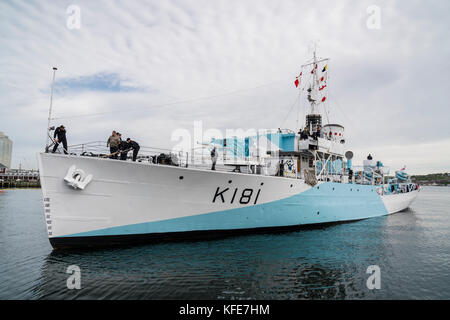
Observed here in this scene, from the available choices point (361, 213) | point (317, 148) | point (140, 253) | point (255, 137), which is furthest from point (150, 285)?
point (361, 213)

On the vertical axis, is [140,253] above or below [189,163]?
below

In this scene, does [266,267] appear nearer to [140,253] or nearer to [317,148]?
[140,253]

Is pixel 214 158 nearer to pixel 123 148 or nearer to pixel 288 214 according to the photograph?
pixel 123 148

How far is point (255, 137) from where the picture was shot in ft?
50.0

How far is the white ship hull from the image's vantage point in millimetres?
9297

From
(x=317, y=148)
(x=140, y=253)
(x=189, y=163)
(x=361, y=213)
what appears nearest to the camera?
(x=140, y=253)

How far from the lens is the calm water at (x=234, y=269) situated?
6.82m

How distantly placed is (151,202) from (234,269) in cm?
409

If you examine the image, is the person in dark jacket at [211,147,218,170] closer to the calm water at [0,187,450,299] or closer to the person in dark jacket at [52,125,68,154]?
the calm water at [0,187,450,299]

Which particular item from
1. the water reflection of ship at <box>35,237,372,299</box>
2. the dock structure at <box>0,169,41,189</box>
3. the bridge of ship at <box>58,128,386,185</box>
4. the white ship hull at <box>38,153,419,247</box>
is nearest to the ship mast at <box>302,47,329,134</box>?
the bridge of ship at <box>58,128,386,185</box>

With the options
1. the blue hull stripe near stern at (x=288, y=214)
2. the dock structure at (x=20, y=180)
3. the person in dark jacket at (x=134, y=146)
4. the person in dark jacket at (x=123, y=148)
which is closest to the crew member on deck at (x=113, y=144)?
the person in dark jacket at (x=123, y=148)

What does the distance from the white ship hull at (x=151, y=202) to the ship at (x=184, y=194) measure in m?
0.03

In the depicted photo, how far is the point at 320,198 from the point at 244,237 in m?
5.67

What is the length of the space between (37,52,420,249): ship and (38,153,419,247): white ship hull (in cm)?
3
